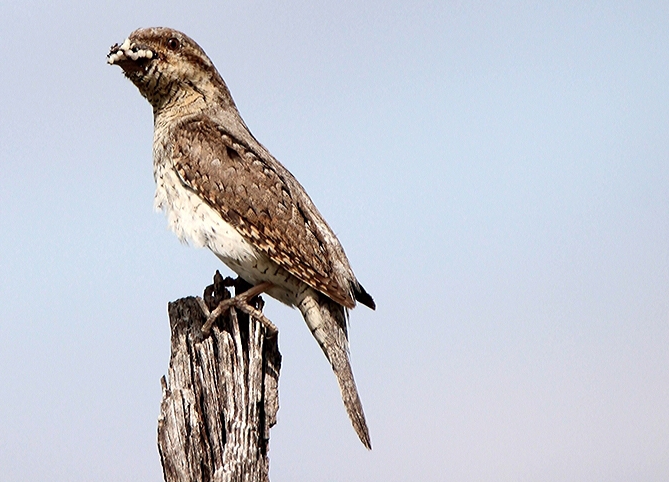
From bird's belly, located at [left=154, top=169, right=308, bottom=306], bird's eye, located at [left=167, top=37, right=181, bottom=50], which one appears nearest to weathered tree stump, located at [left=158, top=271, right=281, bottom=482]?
bird's belly, located at [left=154, top=169, right=308, bottom=306]

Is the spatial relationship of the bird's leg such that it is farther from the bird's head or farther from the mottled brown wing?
the bird's head

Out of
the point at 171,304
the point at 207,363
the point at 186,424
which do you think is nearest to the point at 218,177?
the point at 171,304

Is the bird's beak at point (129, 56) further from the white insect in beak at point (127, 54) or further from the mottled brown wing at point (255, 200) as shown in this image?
the mottled brown wing at point (255, 200)

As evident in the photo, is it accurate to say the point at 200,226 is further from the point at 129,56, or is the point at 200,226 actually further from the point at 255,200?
the point at 129,56

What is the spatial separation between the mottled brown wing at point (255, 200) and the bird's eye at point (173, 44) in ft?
2.21

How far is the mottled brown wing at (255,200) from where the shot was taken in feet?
17.5

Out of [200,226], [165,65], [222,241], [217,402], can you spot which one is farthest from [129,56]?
[217,402]

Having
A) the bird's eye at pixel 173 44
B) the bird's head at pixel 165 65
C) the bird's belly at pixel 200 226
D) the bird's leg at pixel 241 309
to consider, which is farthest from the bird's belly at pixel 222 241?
the bird's eye at pixel 173 44

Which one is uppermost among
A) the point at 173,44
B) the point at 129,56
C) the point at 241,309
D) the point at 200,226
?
the point at 173,44

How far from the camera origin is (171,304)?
5035 millimetres

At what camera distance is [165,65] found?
19.7 ft

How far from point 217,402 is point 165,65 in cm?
270

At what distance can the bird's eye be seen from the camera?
6.04 m

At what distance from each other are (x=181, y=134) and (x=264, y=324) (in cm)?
167
